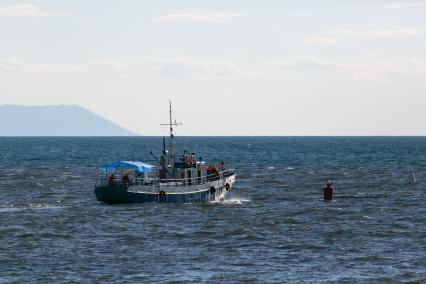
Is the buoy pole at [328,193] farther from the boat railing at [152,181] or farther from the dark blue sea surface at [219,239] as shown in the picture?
the boat railing at [152,181]

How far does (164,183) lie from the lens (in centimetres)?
6956

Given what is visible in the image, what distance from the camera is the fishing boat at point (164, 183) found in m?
68.3

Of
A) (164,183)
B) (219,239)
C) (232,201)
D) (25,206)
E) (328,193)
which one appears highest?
(164,183)

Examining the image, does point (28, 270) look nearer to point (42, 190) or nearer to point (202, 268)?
point (202, 268)

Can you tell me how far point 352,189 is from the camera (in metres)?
90.2

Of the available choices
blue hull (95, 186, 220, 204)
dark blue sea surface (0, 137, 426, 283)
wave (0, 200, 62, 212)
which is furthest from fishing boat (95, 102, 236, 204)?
wave (0, 200, 62, 212)

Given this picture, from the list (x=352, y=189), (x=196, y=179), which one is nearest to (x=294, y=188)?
(x=352, y=189)

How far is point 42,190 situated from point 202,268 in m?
50.3

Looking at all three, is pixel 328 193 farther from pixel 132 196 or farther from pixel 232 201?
pixel 132 196

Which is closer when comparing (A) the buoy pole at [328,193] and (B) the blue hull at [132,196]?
(B) the blue hull at [132,196]

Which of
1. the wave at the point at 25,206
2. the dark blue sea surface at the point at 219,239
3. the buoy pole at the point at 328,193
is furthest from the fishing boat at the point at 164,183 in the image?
the buoy pole at the point at 328,193

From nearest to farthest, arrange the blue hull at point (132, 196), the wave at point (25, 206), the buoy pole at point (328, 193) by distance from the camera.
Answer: the wave at point (25, 206), the blue hull at point (132, 196), the buoy pole at point (328, 193)

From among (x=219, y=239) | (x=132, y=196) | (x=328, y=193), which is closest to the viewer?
(x=219, y=239)

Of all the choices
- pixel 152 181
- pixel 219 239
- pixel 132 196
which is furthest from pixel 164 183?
pixel 219 239
